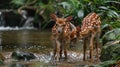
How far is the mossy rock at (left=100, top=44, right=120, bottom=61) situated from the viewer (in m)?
9.50

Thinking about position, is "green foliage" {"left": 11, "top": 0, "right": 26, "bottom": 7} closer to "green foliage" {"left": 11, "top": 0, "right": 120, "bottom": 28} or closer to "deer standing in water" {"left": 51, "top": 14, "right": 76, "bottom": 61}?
"green foliage" {"left": 11, "top": 0, "right": 120, "bottom": 28}

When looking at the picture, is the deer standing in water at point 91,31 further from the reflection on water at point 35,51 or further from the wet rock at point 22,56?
the wet rock at point 22,56

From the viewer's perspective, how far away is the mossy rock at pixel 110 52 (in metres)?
9.50

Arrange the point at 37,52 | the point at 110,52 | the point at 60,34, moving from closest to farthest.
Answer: the point at 110,52, the point at 60,34, the point at 37,52

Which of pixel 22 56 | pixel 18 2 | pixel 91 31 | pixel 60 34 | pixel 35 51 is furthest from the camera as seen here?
pixel 18 2

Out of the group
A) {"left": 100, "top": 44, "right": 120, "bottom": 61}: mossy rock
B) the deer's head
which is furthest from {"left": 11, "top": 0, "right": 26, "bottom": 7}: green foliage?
{"left": 100, "top": 44, "right": 120, "bottom": 61}: mossy rock

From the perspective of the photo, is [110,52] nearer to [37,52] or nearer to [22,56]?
[22,56]

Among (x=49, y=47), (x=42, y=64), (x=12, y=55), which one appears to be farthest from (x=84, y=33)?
(x=49, y=47)

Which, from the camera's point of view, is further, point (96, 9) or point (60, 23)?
point (96, 9)

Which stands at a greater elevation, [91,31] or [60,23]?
[60,23]

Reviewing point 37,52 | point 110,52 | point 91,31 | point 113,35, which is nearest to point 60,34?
point 91,31

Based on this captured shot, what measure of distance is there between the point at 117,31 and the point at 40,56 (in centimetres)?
224

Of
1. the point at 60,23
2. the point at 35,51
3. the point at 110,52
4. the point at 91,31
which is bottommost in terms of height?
the point at 35,51

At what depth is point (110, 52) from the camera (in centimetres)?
990
